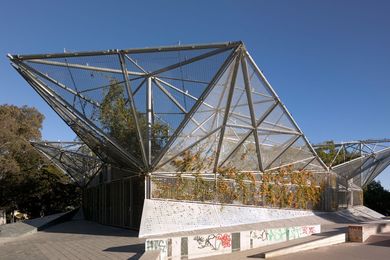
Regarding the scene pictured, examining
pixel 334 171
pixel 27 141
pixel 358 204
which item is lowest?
pixel 358 204

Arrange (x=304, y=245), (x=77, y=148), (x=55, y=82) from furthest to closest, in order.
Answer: (x=77, y=148) → (x=55, y=82) → (x=304, y=245)

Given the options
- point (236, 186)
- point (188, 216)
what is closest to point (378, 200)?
point (236, 186)

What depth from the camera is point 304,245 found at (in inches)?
800

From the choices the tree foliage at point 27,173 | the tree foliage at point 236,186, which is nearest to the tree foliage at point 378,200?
the tree foliage at point 236,186

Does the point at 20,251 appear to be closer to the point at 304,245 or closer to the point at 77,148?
the point at 304,245

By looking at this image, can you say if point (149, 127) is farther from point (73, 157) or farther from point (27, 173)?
point (27, 173)

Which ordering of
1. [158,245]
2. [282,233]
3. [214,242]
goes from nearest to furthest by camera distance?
1. [158,245]
2. [214,242]
3. [282,233]

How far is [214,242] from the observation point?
58.5 feet

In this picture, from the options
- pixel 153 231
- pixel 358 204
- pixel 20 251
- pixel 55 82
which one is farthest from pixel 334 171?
pixel 20 251

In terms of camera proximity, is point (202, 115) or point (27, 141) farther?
point (27, 141)

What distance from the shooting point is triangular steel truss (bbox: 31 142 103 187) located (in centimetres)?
4375

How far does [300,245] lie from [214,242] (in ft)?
14.7

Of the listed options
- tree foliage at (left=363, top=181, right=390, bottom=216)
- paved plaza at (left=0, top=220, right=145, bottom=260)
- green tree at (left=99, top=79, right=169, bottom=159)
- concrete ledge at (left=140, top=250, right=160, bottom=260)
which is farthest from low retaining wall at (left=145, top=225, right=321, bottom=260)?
tree foliage at (left=363, top=181, right=390, bottom=216)

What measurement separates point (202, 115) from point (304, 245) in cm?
856
